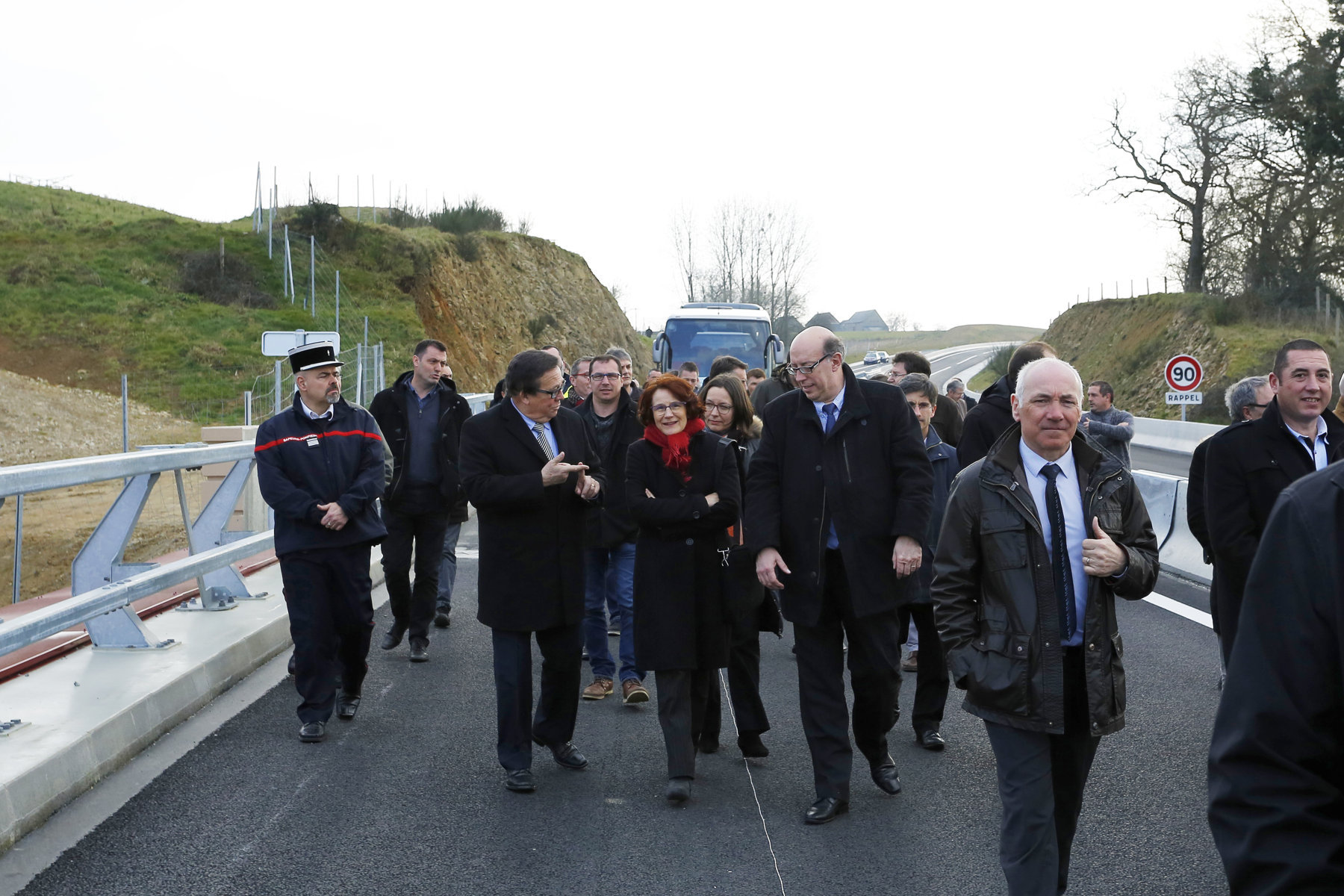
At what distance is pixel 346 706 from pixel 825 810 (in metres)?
3.07

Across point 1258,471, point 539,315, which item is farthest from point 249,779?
point 539,315

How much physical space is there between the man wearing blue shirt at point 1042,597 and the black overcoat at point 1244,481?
1.60 m

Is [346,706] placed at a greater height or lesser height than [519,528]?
lesser

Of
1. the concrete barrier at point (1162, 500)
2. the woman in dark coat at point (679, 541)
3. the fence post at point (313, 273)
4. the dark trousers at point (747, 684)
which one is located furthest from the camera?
the fence post at point (313, 273)

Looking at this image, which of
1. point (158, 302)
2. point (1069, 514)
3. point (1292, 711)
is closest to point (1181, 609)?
point (1069, 514)

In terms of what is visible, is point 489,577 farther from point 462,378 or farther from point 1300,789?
point 462,378

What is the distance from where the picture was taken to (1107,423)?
1120cm

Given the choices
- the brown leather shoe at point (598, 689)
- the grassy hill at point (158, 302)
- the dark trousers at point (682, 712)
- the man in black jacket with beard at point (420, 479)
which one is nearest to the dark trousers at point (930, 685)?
the dark trousers at point (682, 712)

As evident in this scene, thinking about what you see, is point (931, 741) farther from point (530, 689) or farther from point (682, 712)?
point (530, 689)

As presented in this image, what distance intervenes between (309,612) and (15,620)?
1.65 m

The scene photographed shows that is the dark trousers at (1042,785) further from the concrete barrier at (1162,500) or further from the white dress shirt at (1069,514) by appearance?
the concrete barrier at (1162,500)

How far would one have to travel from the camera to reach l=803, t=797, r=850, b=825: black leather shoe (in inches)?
205

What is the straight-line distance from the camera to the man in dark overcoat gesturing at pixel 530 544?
19.5 feet

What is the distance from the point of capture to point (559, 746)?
242 inches
